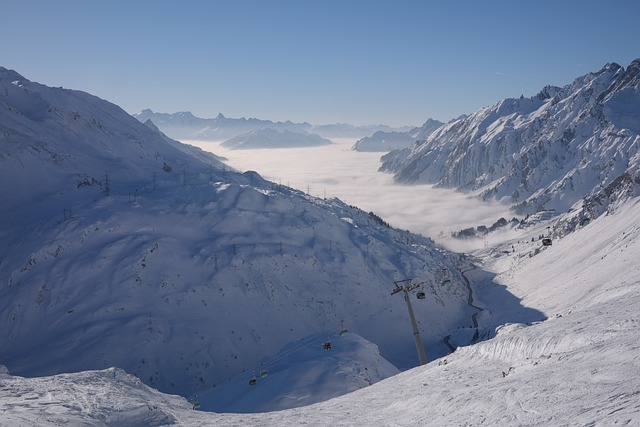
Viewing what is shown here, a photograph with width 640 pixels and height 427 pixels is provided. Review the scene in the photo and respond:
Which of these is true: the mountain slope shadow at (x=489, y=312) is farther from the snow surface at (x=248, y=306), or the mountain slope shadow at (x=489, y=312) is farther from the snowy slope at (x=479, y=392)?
the snowy slope at (x=479, y=392)

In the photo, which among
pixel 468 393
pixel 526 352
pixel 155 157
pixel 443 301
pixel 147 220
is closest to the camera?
pixel 468 393

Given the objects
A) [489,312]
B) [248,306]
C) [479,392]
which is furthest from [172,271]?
[479,392]

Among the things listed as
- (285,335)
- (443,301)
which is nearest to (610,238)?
(443,301)

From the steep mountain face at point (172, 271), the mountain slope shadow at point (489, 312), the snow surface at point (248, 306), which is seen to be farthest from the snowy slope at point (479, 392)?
the mountain slope shadow at point (489, 312)

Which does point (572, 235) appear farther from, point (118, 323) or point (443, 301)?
point (118, 323)

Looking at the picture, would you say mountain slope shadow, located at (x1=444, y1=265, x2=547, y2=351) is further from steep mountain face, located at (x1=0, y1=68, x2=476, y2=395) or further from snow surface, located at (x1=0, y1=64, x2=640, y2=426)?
steep mountain face, located at (x1=0, y1=68, x2=476, y2=395)

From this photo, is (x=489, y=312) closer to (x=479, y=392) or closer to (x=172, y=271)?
(x=172, y=271)

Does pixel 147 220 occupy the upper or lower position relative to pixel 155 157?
lower

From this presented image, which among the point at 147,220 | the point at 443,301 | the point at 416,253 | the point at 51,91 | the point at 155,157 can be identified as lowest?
the point at 443,301
